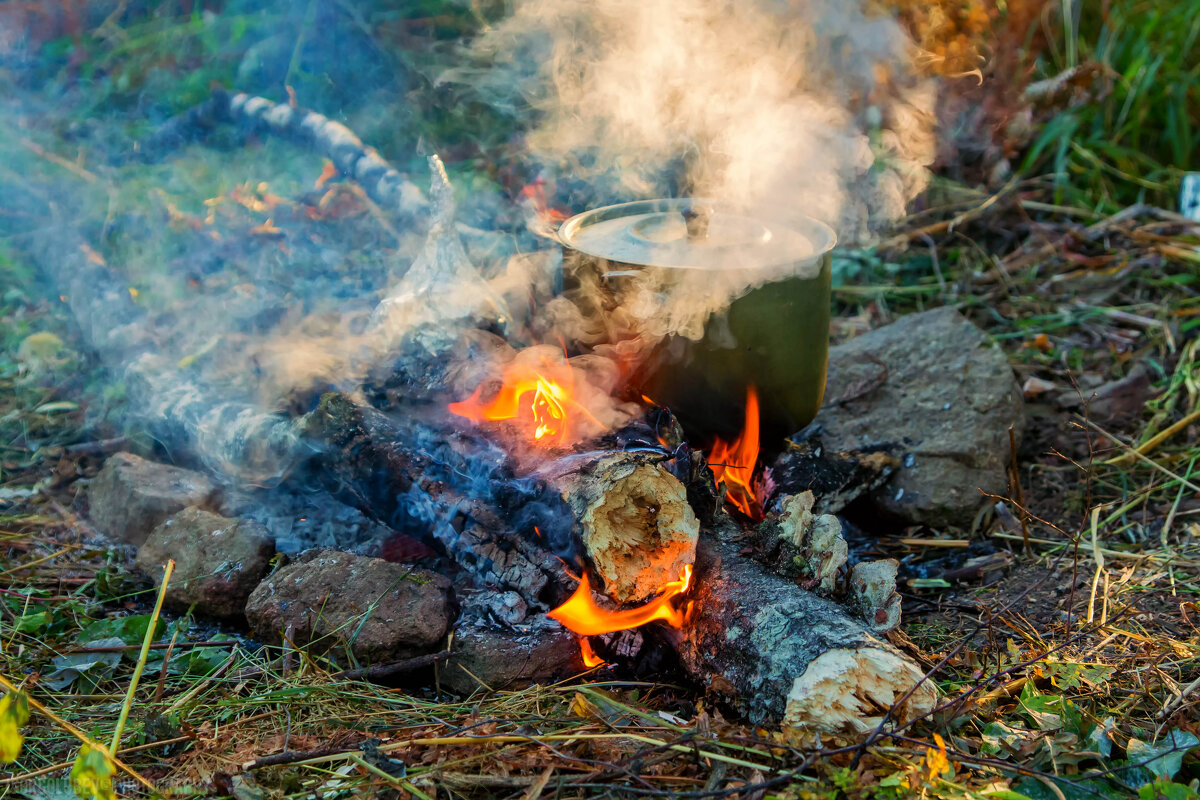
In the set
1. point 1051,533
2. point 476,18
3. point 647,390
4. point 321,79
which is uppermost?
point 476,18

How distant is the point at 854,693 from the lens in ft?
5.49

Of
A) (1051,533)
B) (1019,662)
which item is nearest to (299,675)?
(1019,662)

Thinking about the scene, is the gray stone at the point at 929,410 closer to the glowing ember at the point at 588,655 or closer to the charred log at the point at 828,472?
the charred log at the point at 828,472

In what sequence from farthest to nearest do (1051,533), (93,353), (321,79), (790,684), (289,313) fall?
(321,79), (93,353), (289,313), (1051,533), (790,684)

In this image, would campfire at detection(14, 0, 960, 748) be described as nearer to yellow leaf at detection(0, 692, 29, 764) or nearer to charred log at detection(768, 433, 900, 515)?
charred log at detection(768, 433, 900, 515)

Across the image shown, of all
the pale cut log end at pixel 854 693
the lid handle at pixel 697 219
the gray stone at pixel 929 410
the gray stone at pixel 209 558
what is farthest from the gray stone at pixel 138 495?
the gray stone at pixel 929 410

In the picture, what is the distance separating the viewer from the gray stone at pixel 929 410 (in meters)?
2.83

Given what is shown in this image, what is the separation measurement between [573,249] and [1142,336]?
284 centimetres

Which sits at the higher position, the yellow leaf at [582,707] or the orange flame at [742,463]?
the orange flame at [742,463]

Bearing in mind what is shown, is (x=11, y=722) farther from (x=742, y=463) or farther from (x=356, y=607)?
(x=742, y=463)

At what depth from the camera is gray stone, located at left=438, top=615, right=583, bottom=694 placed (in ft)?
6.74

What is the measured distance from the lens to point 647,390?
2.53m

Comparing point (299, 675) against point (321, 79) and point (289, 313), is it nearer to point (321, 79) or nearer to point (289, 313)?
point (289, 313)

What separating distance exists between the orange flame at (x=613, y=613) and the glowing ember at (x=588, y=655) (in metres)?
0.03
